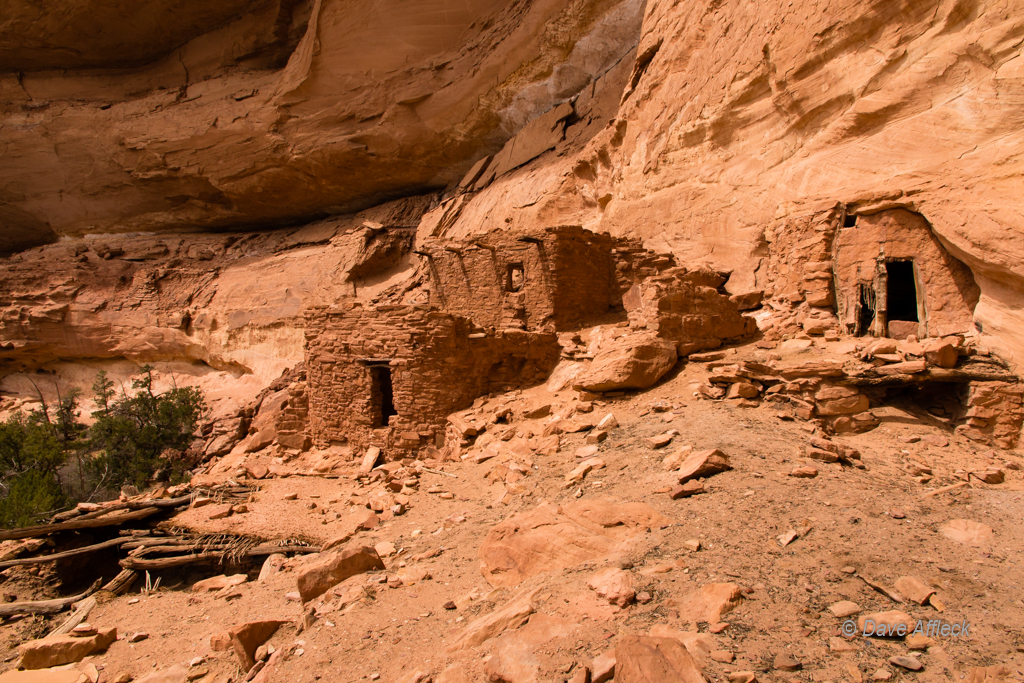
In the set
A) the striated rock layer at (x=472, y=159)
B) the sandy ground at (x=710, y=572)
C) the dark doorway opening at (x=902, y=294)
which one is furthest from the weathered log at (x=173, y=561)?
the dark doorway opening at (x=902, y=294)

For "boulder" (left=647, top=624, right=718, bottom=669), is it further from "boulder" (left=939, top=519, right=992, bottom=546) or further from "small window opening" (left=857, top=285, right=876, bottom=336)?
"small window opening" (left=857, top=285, right=876, bottom=336)

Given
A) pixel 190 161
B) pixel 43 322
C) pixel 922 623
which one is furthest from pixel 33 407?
pixel 922 623

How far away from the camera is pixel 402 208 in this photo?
59.7 ft

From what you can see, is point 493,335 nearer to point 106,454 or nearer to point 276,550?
point 276,550

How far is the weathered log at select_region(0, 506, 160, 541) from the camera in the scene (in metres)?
5.75

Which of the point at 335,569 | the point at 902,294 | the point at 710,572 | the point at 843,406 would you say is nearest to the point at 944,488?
the point at 843,406

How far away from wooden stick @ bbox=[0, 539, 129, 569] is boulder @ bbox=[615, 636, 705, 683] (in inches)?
231

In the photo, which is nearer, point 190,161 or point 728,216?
point 728,216

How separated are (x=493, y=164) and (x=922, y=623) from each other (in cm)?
1473

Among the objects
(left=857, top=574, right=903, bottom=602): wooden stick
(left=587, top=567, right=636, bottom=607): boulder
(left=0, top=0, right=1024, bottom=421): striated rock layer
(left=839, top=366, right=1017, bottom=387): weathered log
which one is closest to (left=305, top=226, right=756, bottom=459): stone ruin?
(left=0, top=0, right=1024, bottom=421): striated rock layer

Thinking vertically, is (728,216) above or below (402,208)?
below

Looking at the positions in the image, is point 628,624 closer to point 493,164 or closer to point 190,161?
point 493,164

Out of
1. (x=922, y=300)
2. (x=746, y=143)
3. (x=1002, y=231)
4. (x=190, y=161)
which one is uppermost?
(x=190, y=161)

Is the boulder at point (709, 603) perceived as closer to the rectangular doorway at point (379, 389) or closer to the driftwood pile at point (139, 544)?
the driftwood pile at point (139, 544)
